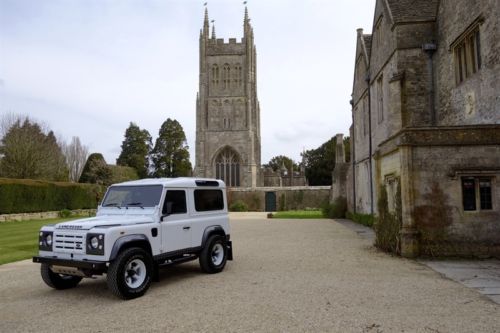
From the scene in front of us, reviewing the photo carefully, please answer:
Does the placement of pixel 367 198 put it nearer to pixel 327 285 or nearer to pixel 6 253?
pixel 327 285

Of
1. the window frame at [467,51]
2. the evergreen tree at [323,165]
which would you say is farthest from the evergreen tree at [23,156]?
the evergreen tree at [323,165]

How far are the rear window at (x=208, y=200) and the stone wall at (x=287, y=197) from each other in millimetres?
32332

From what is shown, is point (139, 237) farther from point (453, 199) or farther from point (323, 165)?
point (323, 165)

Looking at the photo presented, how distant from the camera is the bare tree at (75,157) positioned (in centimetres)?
5781

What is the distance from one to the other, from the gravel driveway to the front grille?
0.85 metres

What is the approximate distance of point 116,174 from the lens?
40969 mm

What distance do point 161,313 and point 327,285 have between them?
124 inches

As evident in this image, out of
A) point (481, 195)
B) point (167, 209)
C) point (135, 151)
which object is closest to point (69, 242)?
point (167, 209)

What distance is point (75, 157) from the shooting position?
195ft

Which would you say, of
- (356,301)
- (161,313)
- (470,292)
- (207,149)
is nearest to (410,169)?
(470,292)

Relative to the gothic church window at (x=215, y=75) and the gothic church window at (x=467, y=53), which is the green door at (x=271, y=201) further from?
the gothic church window at (x=467, y=53)

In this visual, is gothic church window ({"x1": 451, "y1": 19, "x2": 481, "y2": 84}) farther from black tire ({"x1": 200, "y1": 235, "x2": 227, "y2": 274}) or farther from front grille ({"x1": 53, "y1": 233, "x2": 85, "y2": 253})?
front grille ({"x1": 53, "y1": 233, "x2": 85, "y2": 253})

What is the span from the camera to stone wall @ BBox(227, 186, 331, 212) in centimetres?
4194

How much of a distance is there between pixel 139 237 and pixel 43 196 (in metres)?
25.3
